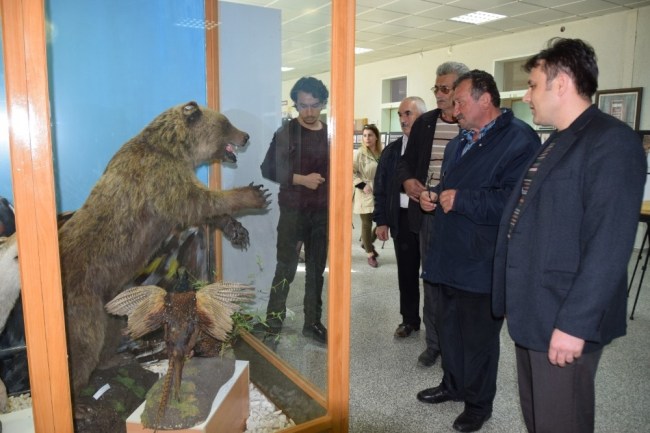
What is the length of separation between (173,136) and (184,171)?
0.36 feet

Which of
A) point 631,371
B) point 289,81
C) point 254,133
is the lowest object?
point 631,371

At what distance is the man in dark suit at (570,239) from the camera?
125 cm

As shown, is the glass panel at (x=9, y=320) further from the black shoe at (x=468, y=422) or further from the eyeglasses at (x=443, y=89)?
the eyeglasses at (x=443, y=89)

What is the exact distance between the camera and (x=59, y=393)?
1182mm

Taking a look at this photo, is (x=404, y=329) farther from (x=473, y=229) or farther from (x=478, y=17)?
(x=478, y=17)

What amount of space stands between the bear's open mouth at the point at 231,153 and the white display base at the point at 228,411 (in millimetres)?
696

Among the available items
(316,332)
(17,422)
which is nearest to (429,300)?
(316,332)

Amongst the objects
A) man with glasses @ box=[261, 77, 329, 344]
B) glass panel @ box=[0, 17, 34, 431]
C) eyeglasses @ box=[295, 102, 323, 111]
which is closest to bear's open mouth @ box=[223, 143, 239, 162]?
man with glasses @ box=[261, 77, 329, 344]

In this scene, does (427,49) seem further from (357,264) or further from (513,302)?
(513,302)

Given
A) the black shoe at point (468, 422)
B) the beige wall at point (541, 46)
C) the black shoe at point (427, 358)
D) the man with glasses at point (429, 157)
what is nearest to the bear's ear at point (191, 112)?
the man with glasses at point (429, 157)

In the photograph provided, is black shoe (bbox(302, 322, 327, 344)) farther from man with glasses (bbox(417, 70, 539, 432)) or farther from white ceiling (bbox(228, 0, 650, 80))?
white ceiling (bbox(228, 0, 650, 80))

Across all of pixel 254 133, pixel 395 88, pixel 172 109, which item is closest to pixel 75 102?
pixel 172 109

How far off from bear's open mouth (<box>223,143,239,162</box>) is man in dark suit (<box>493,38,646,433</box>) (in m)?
0.94

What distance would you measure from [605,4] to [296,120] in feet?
22.4
